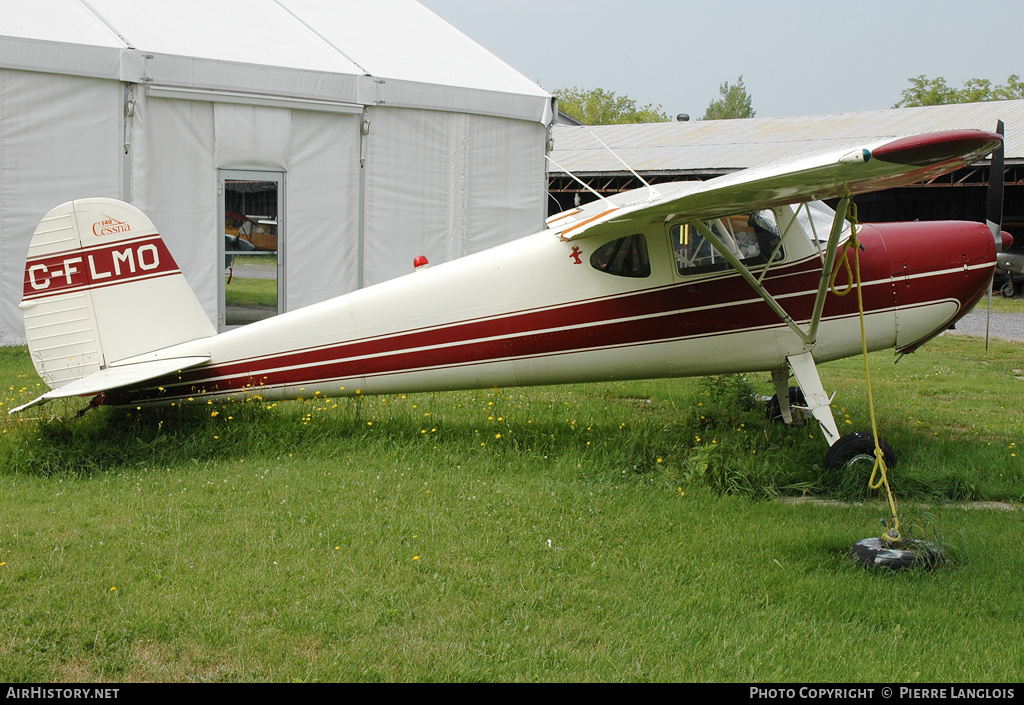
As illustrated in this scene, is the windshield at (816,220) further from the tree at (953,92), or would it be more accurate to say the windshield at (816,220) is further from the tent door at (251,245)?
the tree at (953,92)

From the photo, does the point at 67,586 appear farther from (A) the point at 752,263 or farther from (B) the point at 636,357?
(A) the point at 752,263

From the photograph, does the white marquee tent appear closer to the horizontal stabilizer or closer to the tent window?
the tent window

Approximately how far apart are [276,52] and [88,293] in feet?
23.7

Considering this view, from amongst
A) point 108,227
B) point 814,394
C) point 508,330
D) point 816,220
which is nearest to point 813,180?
point 816,220

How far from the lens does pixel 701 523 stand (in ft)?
18.3

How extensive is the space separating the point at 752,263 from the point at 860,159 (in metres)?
2.12

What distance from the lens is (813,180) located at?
18.3 feet

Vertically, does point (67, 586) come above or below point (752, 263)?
below

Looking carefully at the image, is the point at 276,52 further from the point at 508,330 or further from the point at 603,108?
the point at 603,108

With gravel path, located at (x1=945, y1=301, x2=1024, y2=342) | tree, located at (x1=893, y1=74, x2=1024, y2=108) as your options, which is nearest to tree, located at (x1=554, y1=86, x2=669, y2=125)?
tree, located at (x1=893, y1=74, x2=1024, y2=108)

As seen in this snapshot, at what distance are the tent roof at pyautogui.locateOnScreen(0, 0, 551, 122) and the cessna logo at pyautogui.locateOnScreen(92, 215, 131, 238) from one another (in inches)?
216

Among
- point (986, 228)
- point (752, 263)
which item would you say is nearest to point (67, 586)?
point (752, 263)

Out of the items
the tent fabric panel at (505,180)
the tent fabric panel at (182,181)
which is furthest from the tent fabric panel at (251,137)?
the tent fabric panel at (505,180)

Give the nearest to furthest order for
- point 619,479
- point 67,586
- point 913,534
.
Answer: point 67,586, point 913,534, point 619,479
